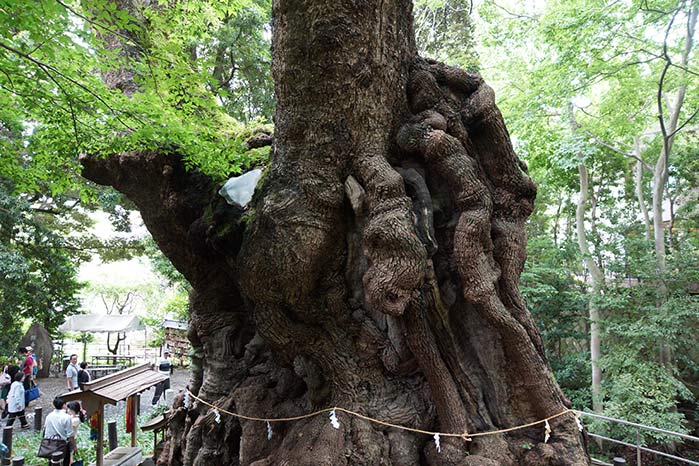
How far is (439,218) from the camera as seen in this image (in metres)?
3.53

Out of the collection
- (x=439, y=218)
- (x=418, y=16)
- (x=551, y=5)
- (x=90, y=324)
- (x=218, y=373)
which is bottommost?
(x=90, y=324)

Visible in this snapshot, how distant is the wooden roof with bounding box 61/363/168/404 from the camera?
17.5 feet

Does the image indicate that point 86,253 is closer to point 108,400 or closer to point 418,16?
point 108,400

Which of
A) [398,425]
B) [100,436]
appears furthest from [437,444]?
[100,436]

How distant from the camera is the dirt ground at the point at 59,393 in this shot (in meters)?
10.4

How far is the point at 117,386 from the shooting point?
237 inches

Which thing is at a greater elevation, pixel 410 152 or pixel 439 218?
pixel 410 152

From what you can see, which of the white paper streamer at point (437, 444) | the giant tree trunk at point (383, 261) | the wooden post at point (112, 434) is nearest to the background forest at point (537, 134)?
the giant tree trunk at point (383, 261)

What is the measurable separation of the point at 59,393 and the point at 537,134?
1468 cm

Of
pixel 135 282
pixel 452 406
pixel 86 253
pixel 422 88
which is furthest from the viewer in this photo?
pixel 135 282

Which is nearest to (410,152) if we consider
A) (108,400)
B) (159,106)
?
(159,106)

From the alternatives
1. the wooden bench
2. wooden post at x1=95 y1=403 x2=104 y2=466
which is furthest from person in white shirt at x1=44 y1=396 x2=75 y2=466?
the wooden bench

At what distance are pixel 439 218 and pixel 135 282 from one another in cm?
2852

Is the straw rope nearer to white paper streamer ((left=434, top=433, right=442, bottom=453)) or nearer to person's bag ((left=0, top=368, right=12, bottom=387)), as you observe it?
white paper streamer ((left=434, top=433, right=442, bottom=453))
